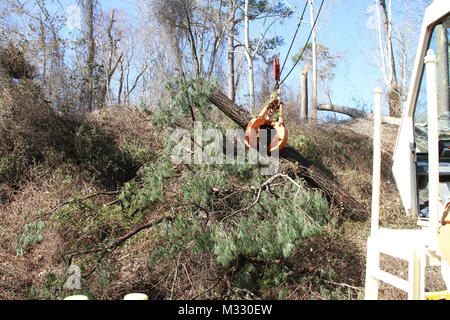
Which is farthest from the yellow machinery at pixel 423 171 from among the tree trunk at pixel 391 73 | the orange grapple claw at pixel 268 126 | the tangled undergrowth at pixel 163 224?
the tree trunk at pixel 391 73

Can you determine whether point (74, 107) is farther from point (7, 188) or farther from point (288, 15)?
point (288, 15)

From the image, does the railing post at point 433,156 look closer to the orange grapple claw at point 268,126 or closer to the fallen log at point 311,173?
the orange grapple claw at point 268,126

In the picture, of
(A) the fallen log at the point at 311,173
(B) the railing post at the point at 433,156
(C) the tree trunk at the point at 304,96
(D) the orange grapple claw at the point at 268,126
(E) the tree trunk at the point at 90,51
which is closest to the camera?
(B) the railing post at the point at 433,156

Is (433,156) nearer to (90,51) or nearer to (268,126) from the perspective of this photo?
(268,126)

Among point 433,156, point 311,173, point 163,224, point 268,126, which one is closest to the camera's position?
point 433,156

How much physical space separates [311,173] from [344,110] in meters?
6.50

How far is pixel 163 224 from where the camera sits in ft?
12.1

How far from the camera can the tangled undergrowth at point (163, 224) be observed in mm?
3745

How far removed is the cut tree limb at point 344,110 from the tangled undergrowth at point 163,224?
5.37 metres

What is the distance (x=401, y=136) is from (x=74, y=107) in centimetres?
650

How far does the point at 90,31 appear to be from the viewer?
1118 cm

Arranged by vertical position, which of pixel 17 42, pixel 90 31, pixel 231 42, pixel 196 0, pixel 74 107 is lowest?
pixel 74 107

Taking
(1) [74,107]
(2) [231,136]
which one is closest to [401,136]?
(2) [231,136]

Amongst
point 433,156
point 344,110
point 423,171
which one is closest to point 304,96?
point 344,110
